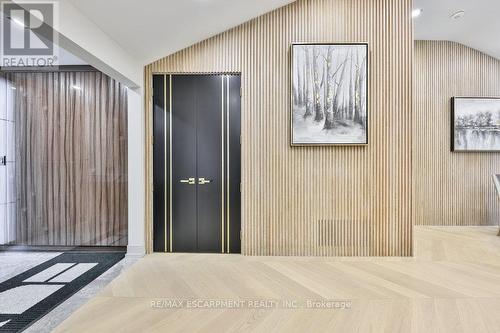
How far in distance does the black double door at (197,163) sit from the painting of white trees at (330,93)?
86cm

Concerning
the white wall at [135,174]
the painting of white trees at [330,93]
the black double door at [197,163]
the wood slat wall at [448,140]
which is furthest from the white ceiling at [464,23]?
the white wall at [135,174]

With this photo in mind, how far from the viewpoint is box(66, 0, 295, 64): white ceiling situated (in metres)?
2.45

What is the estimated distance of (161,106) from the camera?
3.66m

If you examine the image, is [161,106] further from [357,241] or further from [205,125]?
[357,241]

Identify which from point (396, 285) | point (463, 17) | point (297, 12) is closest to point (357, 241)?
point (396, 285)

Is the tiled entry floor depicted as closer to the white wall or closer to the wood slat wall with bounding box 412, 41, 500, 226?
the white wall

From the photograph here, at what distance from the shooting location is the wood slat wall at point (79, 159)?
3502 millimetres

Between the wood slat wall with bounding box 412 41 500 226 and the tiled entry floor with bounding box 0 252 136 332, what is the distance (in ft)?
17.6

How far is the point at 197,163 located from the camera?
364 cm

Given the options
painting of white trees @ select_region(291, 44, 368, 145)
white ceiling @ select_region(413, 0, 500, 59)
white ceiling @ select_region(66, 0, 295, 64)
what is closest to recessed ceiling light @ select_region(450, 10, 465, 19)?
white ceiling @ select_region(413, 0, 500, 59)

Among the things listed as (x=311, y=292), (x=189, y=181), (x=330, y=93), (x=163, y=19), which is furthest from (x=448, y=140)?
(x=163, y=19)

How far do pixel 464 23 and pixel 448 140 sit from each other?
200 centimetres

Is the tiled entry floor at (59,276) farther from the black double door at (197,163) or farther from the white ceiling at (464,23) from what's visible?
the white ceiling at (464,23)

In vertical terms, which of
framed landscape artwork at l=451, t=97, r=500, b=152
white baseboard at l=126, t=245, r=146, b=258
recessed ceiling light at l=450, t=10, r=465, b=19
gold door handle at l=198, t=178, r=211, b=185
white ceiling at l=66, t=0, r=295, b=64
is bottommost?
white baseboard at l=126, t=245, r=146, b=258
